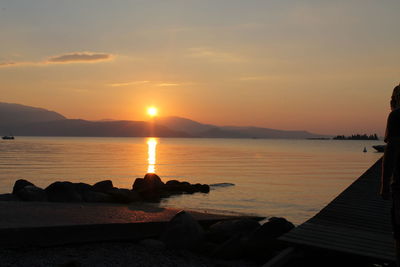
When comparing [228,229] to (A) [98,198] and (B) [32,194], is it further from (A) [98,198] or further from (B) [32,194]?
(B) [32,194]

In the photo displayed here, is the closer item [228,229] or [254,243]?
[254,243]

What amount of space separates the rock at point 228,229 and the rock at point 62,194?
5.68 meters

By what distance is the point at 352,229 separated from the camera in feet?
30.2

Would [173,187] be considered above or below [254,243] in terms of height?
below

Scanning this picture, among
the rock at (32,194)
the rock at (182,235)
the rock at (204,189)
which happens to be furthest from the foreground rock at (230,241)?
the rock at (204,189)

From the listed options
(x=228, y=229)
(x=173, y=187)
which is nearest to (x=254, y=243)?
(x=228, y=229)

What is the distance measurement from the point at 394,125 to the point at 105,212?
767 centimetres

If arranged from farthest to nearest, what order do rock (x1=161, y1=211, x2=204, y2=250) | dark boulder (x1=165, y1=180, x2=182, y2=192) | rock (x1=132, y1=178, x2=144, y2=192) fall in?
dark boulder (x1=165, y1=180, x2=182, y2=192) < rock (x1=132, y1=178, x2=144, y2=192) < rock (x1=161, y1=211, x2=204, y2=250)

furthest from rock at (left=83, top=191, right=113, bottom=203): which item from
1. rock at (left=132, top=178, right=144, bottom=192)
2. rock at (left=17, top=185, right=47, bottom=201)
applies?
rock at (left=132, top=178, right=144, bottom=192)

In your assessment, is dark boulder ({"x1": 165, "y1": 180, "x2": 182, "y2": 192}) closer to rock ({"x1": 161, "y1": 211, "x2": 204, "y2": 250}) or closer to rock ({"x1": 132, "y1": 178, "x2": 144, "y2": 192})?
rock ({"x1": 132, "y1": 178, "x2": 144, "y2": 192})

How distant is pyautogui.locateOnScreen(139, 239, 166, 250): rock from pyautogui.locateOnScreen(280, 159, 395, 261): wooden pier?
2656 millimetres

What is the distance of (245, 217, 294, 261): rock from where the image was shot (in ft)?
29.9

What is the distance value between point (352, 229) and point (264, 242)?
1.90 meters

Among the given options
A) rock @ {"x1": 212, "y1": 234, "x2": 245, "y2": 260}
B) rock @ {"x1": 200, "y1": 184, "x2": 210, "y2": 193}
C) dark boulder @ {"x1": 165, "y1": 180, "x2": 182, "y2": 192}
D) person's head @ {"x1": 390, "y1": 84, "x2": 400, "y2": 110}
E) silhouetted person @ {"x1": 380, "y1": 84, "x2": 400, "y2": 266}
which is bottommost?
rock @ {"x1": 200, "y1": 184, "x2": 210, "y2": 193}
